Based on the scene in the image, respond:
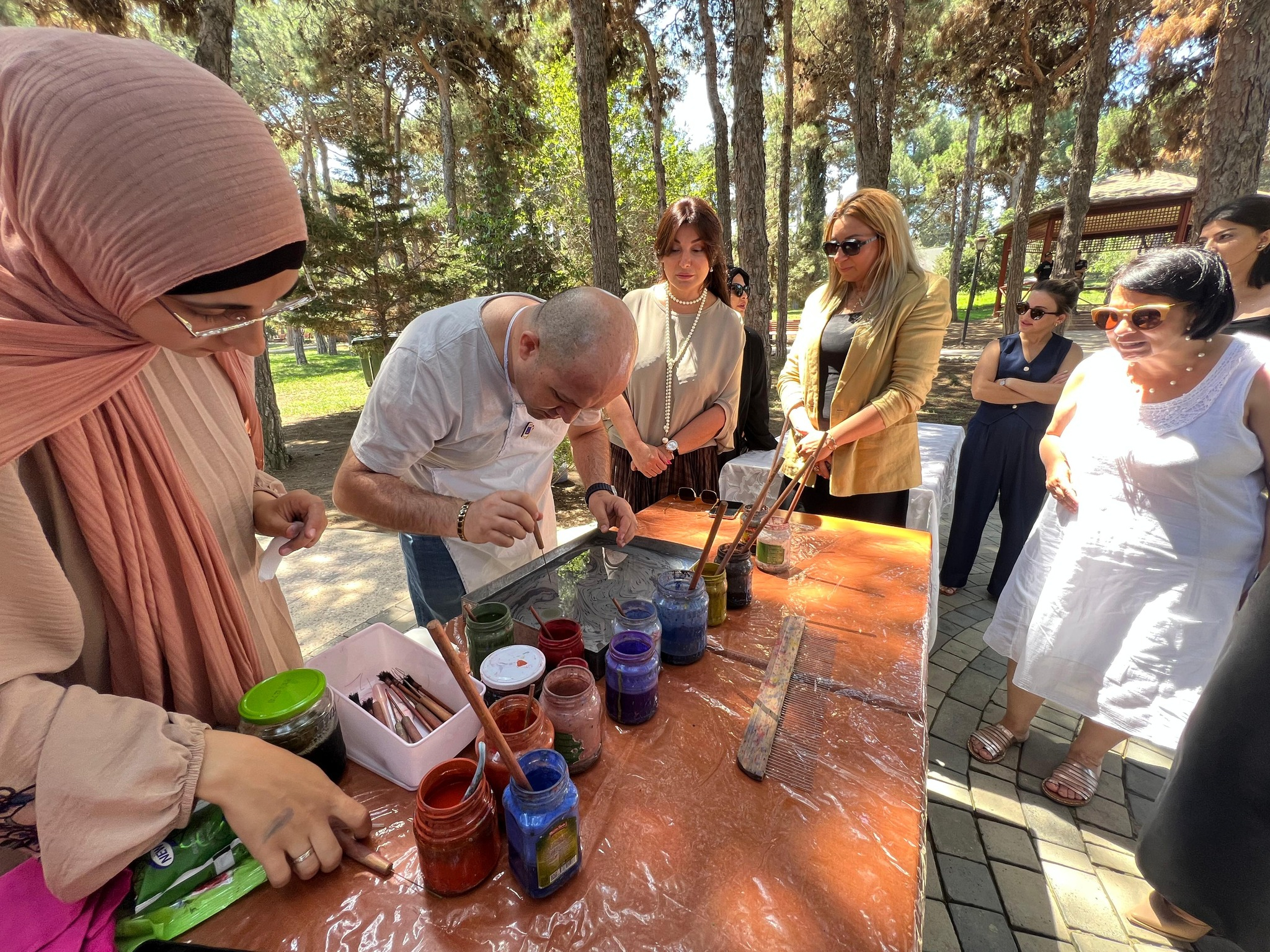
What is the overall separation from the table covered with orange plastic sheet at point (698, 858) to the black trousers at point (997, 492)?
2764 mm

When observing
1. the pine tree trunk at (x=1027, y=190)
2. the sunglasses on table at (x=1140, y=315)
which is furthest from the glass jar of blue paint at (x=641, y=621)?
the pine tree trunk at (x=1027, y=190)

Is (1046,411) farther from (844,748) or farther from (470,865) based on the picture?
(470,865)

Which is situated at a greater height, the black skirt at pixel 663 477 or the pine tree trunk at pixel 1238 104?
the pine tree trunk at pixel 1238 104

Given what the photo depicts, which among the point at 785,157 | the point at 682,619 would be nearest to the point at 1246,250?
the point at 682,619

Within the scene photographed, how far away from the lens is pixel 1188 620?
1831 mm

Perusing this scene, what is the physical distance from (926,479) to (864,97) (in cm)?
549

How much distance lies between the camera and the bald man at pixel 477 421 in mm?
1398

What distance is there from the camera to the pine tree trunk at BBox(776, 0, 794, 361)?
8.89 m

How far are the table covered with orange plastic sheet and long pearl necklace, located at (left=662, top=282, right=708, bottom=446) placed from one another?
59.1 inches

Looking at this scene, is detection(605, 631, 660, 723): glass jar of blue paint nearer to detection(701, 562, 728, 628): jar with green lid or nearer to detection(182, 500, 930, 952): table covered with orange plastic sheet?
detection(182, 500, 930, 952): table covered with orange plastic sheet

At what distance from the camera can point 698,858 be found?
0.88 m

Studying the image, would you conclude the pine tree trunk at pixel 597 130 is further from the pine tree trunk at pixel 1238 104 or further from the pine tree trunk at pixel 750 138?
the pine tree trunk at pixel 1238 104

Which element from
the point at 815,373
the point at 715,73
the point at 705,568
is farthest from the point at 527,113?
the point at 705,568

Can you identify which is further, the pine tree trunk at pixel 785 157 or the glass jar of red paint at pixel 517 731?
the pine tree trunk at pixel 785 157
